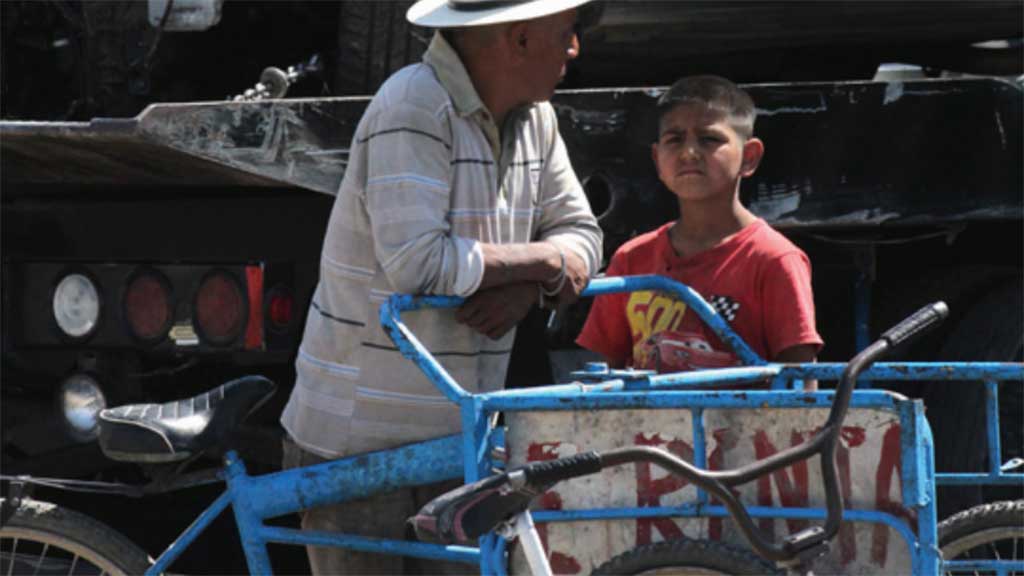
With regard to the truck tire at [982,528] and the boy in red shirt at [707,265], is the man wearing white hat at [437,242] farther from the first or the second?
the truck tire at [982,528]

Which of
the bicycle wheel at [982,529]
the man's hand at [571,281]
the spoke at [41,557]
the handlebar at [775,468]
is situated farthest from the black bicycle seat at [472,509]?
the spoke at [41,557]

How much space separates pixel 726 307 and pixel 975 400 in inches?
48.2

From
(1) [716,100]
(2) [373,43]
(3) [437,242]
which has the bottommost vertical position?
(3) [437,242]

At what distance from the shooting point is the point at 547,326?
4.85 m

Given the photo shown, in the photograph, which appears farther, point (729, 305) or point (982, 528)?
point (729, 305)

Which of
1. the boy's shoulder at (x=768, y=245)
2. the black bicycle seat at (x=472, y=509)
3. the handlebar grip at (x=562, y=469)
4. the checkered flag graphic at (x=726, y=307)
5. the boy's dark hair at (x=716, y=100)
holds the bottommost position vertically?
the black bicycle seat at (x=472, y=509)

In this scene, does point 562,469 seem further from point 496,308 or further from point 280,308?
point 280,308

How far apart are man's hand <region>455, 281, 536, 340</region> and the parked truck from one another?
860 millimetres

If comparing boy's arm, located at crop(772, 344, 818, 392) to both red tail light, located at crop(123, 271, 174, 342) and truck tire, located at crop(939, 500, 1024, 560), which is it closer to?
truck tire, located at crop(939, 500, 1024, 560)

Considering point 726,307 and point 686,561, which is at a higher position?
point 726,307

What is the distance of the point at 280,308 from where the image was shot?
4.71 m

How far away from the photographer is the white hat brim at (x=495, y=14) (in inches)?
138

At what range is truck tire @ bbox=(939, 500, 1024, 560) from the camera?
11.8ft

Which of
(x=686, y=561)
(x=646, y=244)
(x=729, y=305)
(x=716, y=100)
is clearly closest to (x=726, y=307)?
(x=729, y=305)
